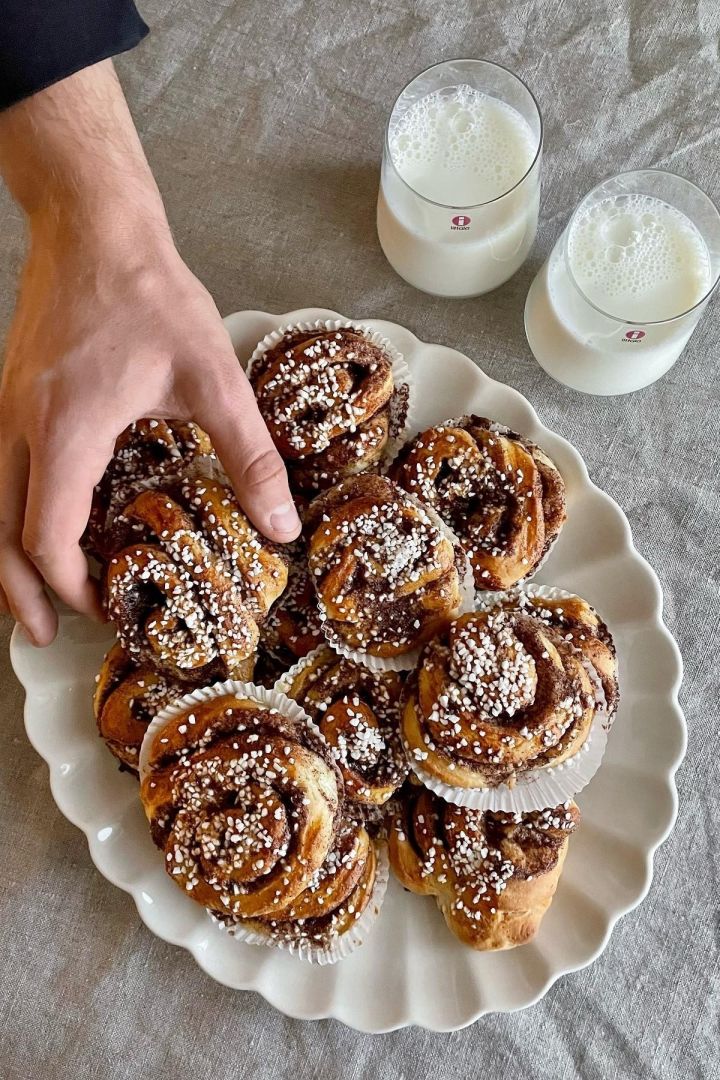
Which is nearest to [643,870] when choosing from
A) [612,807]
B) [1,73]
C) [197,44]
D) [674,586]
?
[612,807]

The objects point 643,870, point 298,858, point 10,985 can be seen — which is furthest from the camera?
point 10,985

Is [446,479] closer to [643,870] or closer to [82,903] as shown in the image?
[643,870]

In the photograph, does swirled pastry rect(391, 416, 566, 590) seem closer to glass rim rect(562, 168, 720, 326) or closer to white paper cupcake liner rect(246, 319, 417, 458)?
white paper cupcake liner rect(246, 319, 417, 458)

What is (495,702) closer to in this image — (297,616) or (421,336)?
(297,616)

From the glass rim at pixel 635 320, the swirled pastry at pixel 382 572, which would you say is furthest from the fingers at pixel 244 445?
the glass rim at pixel 635 320

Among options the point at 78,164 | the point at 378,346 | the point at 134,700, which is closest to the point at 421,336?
the point at 378,346

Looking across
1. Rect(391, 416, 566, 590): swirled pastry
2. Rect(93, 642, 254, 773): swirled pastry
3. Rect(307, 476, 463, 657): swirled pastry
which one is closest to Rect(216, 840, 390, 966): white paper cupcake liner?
Rect(93, 642, 254, 773): swirled pastry
